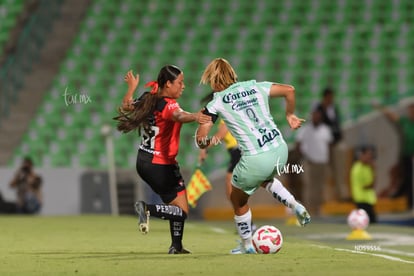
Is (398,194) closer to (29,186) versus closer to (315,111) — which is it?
(315,111)

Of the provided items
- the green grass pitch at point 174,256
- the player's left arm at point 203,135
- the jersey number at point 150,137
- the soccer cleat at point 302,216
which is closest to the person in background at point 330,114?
the green grass pitch at point 174,256

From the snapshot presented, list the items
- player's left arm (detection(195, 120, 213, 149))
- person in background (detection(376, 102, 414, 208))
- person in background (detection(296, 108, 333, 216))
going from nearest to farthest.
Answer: player's left arm (detection(195, 120, 213, 149)) < person in background (detection(296, 108, 333, 216)) < person in background (detection(376, 102, 414, 208))

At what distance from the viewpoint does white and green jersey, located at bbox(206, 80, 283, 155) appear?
9742mm

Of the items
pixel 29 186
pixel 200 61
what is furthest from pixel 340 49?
pixel 29 186

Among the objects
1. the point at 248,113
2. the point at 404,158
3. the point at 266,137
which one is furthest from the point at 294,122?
the point at 404,158

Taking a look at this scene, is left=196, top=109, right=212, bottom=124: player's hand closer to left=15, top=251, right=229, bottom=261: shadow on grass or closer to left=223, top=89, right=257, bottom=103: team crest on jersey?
left=223, top=89, right=257, bottom=103: team crest on jersey

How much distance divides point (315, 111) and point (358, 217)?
6.91 meters

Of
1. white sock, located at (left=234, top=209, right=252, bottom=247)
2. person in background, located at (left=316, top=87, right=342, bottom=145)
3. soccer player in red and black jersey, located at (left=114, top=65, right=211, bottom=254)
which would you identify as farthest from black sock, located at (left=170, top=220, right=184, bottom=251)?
person in background, located at (left=316, top=87, right=342, bottom=145)

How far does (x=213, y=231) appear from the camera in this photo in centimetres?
1506

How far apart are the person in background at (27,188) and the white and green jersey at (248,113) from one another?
1143cm

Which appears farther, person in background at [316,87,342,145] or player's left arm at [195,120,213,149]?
person in background at [316,87,342,145]

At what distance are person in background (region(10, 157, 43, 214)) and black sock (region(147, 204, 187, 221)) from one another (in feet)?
36.1

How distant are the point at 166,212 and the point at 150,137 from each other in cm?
75

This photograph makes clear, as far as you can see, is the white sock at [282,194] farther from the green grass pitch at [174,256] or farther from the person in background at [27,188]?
the person in background at [27,188]
